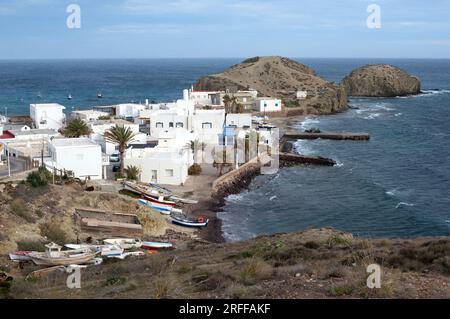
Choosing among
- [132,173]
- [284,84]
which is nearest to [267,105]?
[284,84]

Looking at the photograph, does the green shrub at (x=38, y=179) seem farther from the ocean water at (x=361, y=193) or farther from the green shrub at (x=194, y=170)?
the green shrub at (x=194, y=170)

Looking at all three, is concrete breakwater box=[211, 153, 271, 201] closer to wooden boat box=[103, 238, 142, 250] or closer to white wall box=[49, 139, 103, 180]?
white wall box=[49, 139, 103, 180]

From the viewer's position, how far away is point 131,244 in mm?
24266

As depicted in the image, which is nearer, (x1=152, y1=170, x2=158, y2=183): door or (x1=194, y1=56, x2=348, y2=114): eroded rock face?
(x1=152, y1=170, x2=158, y2=183): door

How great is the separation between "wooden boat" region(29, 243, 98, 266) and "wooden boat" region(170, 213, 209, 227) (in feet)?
34.6

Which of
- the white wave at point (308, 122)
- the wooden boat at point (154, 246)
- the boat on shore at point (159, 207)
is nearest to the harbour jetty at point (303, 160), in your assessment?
the boat on shore at point (159, 207)

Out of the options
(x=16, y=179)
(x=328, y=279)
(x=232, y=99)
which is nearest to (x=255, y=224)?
(x=16, y=179)

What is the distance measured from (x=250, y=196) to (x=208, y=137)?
14256mm

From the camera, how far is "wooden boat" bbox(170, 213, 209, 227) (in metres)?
30.7

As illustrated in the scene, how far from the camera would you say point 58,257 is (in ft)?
64.1

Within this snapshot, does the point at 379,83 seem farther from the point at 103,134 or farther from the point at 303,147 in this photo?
the point at 103,134

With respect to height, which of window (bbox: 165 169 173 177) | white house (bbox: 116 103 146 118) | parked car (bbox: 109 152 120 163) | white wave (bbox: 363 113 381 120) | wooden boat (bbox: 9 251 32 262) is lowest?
wooden boat (bbox: 9 251 32 262)

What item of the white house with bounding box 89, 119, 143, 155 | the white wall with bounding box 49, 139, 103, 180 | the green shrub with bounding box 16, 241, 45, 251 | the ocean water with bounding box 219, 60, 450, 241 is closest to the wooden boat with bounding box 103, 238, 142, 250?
the green shrub with bounding box 16, 241, 45, 251

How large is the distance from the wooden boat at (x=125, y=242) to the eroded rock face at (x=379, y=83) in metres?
107
